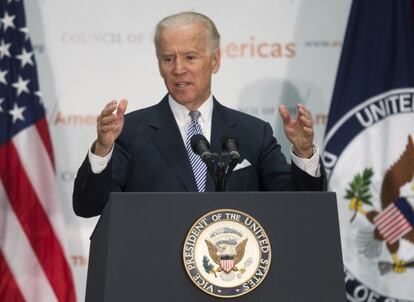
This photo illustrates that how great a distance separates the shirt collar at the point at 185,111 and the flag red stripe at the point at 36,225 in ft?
6.22

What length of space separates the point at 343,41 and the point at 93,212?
276 centimetres

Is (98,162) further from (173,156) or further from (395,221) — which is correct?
(395,221)

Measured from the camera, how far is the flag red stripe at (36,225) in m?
4.94

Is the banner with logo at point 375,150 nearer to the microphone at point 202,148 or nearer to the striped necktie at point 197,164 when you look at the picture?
the striped necktie at point 197,164

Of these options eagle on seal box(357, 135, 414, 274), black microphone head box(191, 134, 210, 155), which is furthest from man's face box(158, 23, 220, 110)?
eagle on seal box(357, 135, 414, 274)

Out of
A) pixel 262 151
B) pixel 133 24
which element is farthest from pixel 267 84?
pixel 262 151

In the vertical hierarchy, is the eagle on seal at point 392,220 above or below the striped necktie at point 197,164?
below

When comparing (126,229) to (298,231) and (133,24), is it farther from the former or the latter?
(133,24)

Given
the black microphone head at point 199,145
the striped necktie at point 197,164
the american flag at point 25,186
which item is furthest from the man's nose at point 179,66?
the american flag at point 25,186

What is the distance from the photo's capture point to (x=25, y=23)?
198 inches

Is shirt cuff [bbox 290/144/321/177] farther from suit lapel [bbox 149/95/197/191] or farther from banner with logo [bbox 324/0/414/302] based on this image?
banner with logo [bbox 324/0/414/302]

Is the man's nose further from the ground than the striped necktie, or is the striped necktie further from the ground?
the man's nose

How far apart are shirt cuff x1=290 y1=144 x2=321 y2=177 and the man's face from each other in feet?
2.11

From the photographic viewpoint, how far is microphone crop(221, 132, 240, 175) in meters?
2.55
